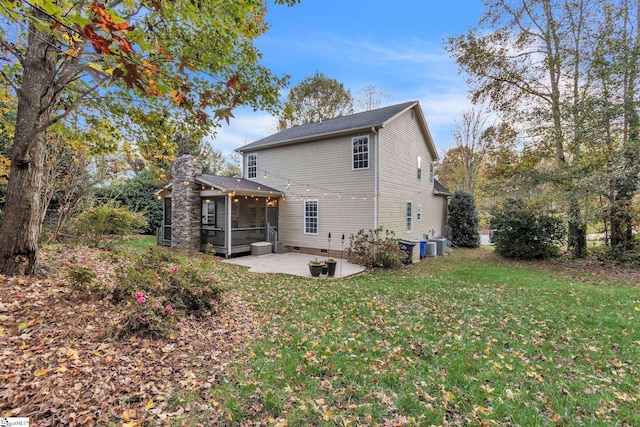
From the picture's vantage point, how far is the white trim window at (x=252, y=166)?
15.3 m

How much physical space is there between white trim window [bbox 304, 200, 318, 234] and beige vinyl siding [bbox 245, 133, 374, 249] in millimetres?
181

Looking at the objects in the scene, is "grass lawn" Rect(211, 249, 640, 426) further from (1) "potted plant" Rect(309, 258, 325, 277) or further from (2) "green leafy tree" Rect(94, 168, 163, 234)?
(2) "green leafy tree" Rect(94, 168, 163, 234)

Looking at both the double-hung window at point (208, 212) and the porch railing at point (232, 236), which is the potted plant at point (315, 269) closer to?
the porch railing at point (232, 236)

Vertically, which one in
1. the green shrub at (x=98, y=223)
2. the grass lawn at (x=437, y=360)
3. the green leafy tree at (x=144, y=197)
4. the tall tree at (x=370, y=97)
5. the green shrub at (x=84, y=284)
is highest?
the tall tree at (x=370, y=97)

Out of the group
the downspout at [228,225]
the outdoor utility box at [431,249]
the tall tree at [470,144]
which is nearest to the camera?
the downspout at [228,225]

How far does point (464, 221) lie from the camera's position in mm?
18250

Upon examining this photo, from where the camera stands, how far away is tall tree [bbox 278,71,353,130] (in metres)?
24.7

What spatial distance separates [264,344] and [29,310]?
301 centimetres

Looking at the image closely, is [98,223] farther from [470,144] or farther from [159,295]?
[470,144]

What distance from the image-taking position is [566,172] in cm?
1103

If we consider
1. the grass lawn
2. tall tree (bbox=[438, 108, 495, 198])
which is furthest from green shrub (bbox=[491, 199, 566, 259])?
tall tree (bbox=[438, 108, 495, 198])

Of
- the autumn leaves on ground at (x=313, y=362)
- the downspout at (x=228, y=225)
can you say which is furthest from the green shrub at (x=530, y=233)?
the downspout at (x=228, y=225)

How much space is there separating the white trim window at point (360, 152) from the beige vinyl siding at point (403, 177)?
2.08 ft

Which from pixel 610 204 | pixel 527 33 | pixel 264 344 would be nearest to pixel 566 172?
pixel 610 204
